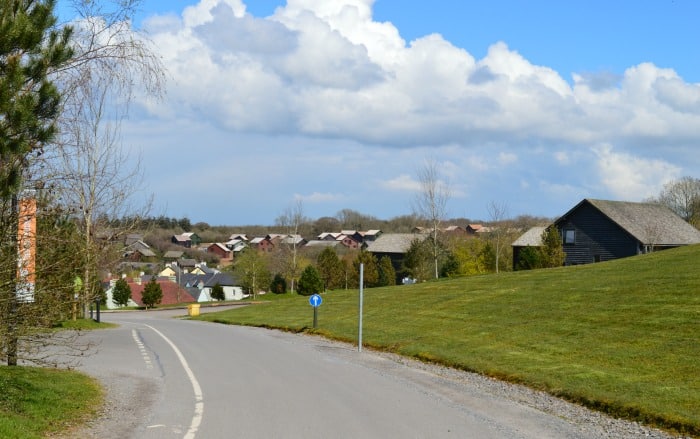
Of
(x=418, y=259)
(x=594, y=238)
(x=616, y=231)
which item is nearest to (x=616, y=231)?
(x=616, y=231)

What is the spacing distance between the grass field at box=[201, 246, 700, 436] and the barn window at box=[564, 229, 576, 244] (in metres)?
17.5

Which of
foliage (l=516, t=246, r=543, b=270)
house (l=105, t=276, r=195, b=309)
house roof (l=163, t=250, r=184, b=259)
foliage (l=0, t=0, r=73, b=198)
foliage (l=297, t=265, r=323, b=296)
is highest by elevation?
house roof (l=163, t=250, r=184, b=259)

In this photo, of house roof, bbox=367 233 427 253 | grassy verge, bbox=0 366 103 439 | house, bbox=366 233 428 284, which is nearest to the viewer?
grassy verge, bbox=0 366 103 439

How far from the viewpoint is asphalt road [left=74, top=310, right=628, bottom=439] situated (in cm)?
1098

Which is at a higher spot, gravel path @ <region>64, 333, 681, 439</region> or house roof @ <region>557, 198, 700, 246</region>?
house roof @ <region>557, 198, 700, 246</region>

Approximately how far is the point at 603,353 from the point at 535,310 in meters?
8.73

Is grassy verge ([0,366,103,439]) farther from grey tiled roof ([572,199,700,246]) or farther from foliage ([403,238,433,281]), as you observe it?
foliage ([403,238,433,281])

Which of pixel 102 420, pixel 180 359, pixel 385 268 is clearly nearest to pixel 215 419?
pixel 102 420

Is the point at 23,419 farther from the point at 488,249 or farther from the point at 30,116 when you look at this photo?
the point at 488,249

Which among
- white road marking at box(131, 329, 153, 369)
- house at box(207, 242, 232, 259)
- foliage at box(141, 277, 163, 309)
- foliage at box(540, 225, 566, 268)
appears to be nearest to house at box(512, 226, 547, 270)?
foliage at box(540, 225, 566, 268)

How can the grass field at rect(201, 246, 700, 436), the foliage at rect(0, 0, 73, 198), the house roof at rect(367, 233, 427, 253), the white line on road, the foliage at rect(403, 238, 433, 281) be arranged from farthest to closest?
1. the house roof at rect(367, 233, 427, 253)
2. the foliage at rect(403, 238, 433, 281)
3. the grass field at rect(201, 246, 700, 436)
4. the white line on road
5. the foliage at rect(0, 0, 73, 198)

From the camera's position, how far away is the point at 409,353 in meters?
23.2

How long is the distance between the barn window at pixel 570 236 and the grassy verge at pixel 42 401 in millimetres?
47387

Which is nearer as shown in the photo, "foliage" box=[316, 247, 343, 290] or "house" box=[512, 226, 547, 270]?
"house" box=[512, 226, 547, 270]
